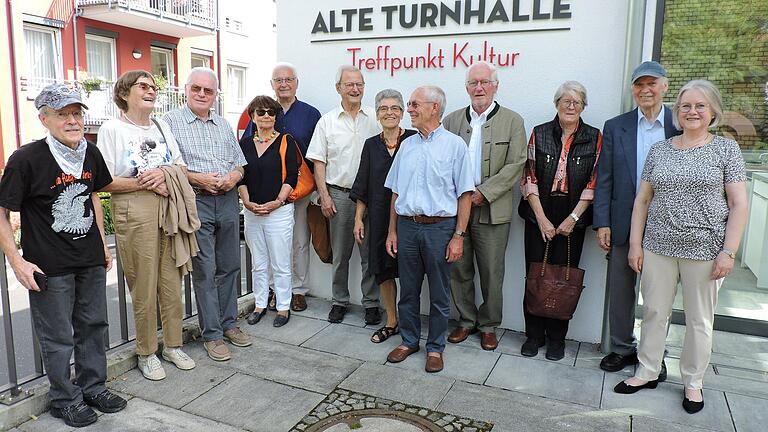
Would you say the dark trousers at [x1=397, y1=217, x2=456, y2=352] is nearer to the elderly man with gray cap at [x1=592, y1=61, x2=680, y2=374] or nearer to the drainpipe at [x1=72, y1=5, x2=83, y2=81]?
the elderly man with gray cap at [x1=592, y1=61, x2=680, y2=374]

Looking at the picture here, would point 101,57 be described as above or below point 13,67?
above

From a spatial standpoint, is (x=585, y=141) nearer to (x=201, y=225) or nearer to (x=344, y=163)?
(x=344, y=163)

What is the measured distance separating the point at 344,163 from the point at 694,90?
2612mm

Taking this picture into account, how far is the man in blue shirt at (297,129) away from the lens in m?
4.86

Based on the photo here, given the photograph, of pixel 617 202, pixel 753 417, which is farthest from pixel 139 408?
pixel 753 417

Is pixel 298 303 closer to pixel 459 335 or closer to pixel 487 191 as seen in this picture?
pixel 459 335

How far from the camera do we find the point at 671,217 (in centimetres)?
325

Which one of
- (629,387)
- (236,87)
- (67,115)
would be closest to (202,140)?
(67,115)

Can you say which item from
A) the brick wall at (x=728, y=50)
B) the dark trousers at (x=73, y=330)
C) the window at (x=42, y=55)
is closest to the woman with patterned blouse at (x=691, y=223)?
the brick wall at (x=728, y=50)

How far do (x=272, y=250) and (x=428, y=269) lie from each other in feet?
4.79

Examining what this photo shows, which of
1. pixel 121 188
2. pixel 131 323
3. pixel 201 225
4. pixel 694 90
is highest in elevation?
pixel 694 90

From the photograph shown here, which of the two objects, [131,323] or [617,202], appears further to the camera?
[131,323]

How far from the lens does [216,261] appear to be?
4.21 metres

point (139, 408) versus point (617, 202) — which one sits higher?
point (617, 202)
